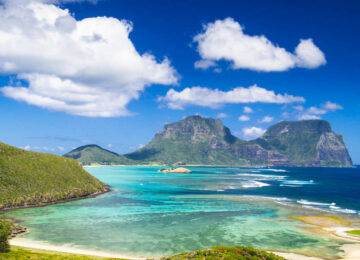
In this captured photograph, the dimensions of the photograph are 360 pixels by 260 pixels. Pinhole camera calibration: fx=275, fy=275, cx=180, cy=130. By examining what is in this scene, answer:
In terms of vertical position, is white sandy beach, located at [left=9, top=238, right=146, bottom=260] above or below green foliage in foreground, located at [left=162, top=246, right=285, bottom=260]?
below

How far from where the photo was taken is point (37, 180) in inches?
3883

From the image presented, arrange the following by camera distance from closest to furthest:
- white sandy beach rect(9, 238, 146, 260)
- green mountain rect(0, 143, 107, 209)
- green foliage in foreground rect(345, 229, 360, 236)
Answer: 1. white sandy beach rect(9, 238, 146, 260)
2. green foliage in foreground rect(345, 229, 360, 236)
3. green mountain rect(0, 143, 107, 209)

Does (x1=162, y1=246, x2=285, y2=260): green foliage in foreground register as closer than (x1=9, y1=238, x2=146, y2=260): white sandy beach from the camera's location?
Yes

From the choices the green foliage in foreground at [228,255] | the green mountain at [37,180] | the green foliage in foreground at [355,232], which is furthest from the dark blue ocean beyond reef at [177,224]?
the green foliage in foreground at [228,255]

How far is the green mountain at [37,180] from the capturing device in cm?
8788

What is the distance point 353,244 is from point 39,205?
8776cm

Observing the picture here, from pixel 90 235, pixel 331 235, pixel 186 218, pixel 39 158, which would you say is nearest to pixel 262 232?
pixel 331 235

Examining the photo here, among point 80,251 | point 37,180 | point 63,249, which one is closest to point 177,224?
point 80,251

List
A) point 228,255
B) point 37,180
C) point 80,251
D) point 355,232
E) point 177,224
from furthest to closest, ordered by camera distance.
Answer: point 37,180
point 177,224
point 355,232
point 80,251
point 228,255

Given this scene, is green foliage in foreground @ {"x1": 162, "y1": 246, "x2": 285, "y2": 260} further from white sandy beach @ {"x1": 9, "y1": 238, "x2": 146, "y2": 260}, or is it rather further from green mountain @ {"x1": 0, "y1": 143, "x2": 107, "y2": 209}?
green mountain @ {"x1": 0, "y1": 143, "x2": 107, "y2": 209}

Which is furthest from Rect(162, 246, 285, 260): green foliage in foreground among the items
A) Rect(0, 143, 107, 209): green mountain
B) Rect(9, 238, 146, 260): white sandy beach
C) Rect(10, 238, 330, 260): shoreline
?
Rect(0, 143, 107, 209): green mountain

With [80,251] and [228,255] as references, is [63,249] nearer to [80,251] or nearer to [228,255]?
[80,251]

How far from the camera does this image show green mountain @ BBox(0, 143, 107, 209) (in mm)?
87875

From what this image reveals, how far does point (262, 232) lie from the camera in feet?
209
